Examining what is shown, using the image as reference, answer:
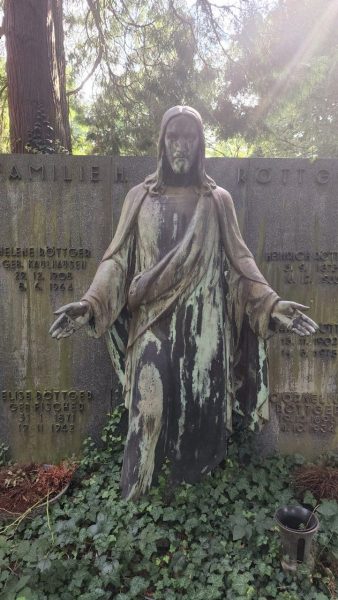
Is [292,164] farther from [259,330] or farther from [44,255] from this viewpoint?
[44,255]

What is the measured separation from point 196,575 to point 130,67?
7.08 m

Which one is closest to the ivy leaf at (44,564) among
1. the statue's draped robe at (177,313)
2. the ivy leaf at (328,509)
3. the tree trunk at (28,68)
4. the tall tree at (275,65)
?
the statue's draped robe at (177,313)

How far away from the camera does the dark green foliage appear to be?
8.71 ft

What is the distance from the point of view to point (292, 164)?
4.16 metres

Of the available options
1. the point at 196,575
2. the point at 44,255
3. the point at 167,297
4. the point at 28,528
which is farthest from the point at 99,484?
the point at 44,255

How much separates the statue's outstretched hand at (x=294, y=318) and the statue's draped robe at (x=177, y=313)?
107 millimetres

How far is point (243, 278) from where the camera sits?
306cm

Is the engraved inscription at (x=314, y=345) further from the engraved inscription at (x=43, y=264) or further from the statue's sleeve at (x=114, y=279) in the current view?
the engraved inscription at (x=43, y=264)

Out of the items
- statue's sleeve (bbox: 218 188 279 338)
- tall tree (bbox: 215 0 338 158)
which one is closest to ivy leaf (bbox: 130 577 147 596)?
statue's sleeve (bbox: 218 188 279 338)

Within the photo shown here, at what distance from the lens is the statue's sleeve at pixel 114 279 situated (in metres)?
2.97

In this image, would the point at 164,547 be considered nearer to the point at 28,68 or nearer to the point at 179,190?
the point at 179,190

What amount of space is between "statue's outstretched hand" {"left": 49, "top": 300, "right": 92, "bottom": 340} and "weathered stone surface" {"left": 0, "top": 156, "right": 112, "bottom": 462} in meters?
1.41

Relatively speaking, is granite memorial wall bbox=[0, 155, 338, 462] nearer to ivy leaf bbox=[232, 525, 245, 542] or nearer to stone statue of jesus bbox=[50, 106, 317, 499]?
stone statue of jesus bbox=[50, 106, 317, 499]

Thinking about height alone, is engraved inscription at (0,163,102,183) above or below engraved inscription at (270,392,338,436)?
above
